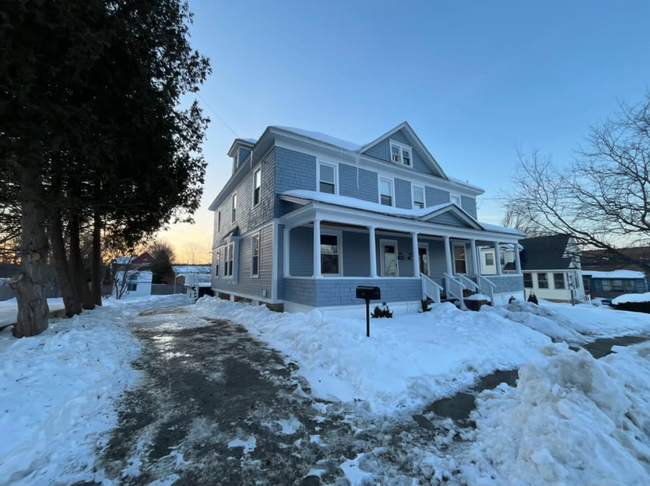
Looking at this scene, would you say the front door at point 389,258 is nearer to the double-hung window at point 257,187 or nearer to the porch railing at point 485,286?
the porch railing at point 485,286

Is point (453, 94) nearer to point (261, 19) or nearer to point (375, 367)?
point (261, 19)

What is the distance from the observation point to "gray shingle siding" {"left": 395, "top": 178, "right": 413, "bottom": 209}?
1364 centimetres

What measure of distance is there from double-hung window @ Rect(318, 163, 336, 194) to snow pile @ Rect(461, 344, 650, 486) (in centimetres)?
936

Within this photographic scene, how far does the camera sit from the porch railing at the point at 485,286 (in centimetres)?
1191

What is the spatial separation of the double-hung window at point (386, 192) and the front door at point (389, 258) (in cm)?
192

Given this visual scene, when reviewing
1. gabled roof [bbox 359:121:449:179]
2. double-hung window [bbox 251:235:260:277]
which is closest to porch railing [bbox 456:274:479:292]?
gabled roof [bbox 359:121:449:179]

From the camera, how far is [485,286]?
40.3ft

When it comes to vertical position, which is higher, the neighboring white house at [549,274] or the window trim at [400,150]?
the window trim at [400,150]

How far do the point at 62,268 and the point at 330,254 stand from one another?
885 centimetres

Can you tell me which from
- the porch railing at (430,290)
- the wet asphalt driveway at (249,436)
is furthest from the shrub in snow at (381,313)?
the wet asphalt driveway at (249,436)

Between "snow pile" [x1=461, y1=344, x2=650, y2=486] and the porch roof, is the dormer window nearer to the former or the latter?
the porch roof

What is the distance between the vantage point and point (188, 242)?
59.2 metres

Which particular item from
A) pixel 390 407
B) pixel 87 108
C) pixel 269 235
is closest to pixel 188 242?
pixel 269 235

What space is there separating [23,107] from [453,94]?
50.0 ft
